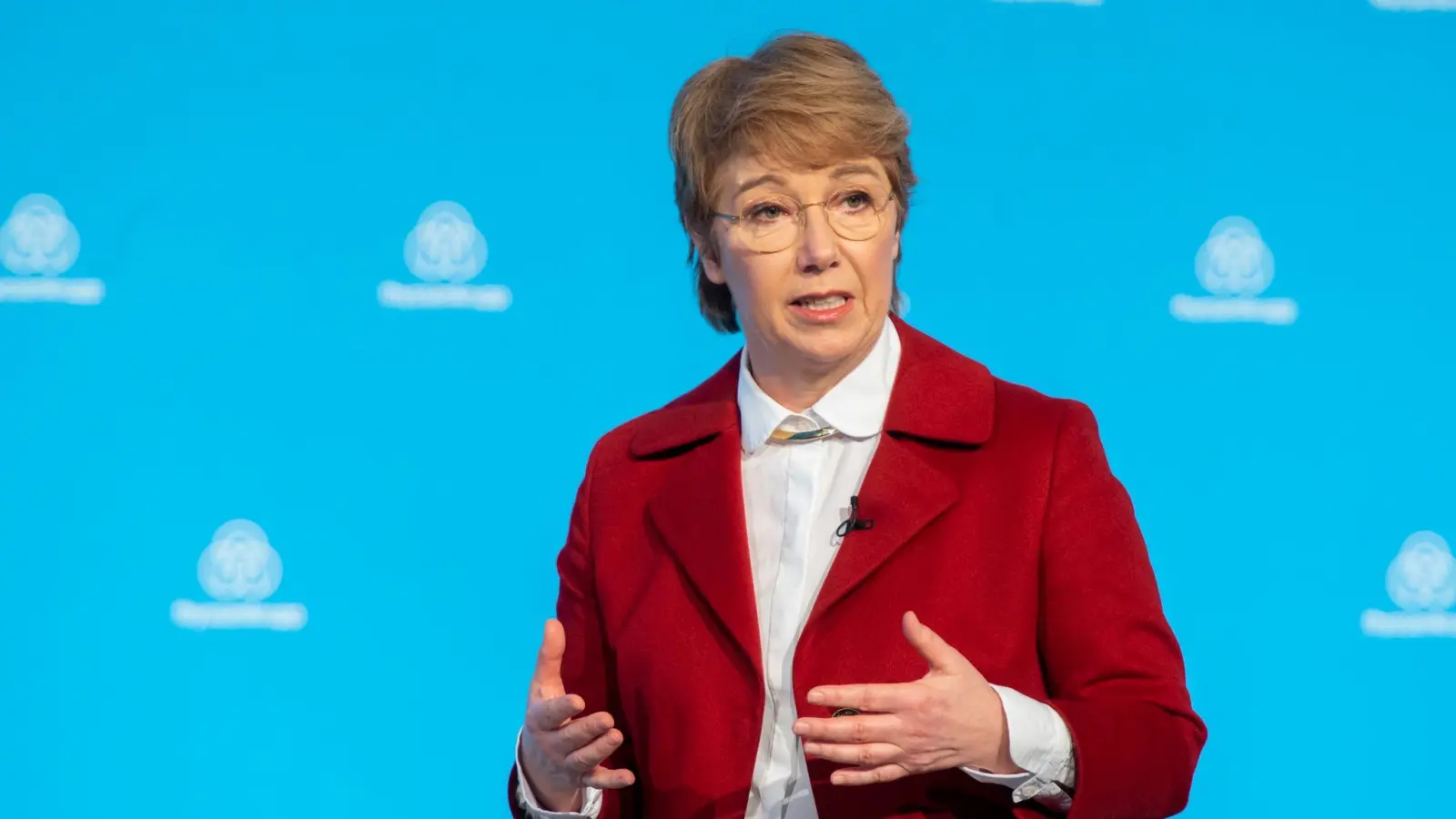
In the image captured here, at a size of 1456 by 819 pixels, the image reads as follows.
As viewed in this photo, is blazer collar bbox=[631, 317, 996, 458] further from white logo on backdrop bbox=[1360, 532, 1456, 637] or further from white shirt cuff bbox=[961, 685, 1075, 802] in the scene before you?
white logo on backdrop bbox=[1360, 532, 1456, 637]

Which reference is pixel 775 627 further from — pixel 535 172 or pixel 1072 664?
pixel 535 172

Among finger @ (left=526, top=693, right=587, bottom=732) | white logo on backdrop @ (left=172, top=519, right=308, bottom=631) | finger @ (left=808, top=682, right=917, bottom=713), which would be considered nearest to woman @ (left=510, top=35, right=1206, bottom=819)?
finger @ (left=526, top=693, right=587, bottom=732)

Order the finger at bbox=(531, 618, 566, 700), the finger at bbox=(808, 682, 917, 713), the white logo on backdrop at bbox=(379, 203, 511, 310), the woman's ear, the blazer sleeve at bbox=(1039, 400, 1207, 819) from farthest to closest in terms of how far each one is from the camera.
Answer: the white logo on backdrop at bbox=(379, 203, 511, 310)
the woman's ear
the finger at bbox=(531, 618, 566, 700)
the blazer sleeve at bbox=(1039, 400, 1207, 819)
the finger at bbox=(808, 682, 917, 713)

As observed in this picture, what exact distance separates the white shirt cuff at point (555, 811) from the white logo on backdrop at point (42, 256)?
1435 mm

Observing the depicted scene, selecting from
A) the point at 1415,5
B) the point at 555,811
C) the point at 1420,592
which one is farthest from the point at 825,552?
the point at 1415,5

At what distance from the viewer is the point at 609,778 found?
5.29 ft

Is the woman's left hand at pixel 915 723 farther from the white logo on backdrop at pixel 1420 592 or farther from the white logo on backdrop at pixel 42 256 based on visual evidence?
the white logo on backdrop at pixel 42 256

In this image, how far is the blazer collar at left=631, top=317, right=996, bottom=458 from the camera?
1.72 metres

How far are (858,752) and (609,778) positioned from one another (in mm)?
335

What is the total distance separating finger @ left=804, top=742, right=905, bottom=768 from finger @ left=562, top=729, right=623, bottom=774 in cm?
25

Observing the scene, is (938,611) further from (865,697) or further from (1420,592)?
(1420,592)

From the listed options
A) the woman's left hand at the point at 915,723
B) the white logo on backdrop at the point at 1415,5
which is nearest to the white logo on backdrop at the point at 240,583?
the woman's left hand at the point at 915,723

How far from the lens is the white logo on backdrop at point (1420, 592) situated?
2.53 m

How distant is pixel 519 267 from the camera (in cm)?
270
